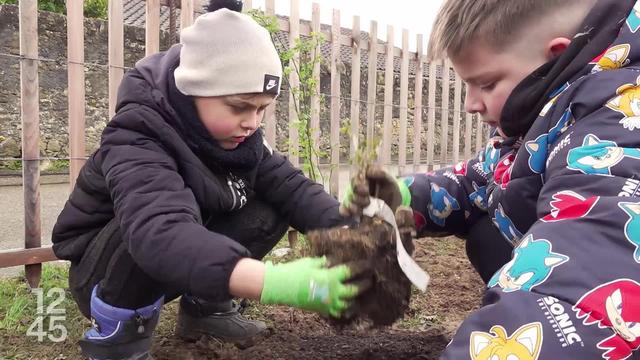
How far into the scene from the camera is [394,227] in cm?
144

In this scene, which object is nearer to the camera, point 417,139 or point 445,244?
point 445,244

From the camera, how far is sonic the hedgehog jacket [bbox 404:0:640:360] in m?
0.89

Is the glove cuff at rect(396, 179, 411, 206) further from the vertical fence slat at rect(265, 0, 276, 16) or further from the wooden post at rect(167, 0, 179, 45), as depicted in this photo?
the vertical fence slat at rect(265, 0, 276, 16)

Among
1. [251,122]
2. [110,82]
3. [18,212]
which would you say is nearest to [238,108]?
[251,122]

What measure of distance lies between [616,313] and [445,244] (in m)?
3.34

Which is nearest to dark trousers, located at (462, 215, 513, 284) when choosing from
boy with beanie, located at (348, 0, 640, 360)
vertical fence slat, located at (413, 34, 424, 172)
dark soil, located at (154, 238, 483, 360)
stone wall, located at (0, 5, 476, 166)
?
boy with beanie, located at (348, 0, 640, 360)

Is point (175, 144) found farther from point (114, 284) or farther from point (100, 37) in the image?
point (100, 37)

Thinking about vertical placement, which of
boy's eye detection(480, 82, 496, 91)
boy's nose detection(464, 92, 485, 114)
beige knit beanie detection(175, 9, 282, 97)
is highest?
beige knit beanie detection(175, 9, 282, 97)

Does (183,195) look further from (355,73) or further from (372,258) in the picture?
(355,73)

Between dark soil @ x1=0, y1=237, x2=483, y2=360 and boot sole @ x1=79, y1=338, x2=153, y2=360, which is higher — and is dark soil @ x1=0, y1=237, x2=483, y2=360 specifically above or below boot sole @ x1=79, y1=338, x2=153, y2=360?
below

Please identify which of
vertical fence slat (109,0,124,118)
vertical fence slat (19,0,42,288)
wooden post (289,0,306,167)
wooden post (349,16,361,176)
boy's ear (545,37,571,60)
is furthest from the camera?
wooden post (349,16,361,176)

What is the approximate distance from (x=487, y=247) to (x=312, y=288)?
0.79 meters

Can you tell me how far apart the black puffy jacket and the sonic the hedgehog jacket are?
74cm

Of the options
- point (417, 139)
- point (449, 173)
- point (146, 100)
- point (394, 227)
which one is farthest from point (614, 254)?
point (417, 139)
